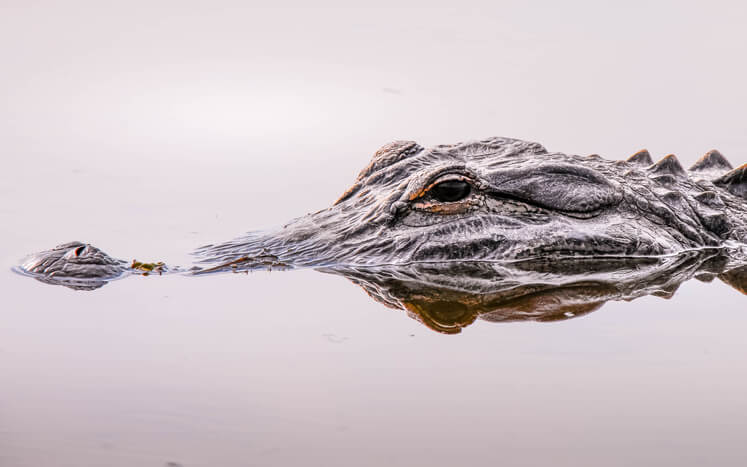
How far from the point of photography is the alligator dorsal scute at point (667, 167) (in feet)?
19.3

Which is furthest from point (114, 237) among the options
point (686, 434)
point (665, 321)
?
point (686, 434)

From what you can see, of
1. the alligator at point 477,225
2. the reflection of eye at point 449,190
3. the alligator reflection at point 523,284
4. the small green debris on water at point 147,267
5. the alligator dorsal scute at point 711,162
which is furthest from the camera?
the alligator dorsal scute at point 711,162

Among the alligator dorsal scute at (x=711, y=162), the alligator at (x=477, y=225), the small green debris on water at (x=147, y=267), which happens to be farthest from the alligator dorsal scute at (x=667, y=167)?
the small green debris on water at (x=147, y=267)

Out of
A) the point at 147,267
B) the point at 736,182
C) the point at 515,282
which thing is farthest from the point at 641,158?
the point at 147,267

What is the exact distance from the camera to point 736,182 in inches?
258

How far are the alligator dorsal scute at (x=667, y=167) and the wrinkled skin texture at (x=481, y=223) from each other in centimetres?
33

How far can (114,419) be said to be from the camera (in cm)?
238

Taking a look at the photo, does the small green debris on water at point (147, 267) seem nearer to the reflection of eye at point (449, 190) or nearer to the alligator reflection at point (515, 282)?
the alligator reflection at point (515, 282)

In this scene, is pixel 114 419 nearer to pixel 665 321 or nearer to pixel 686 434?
pixel 686 434

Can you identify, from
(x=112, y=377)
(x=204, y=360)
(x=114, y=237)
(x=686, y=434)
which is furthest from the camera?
(x=114, y=237)

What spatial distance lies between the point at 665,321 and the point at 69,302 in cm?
303

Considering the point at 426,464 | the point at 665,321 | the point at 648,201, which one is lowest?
the point at 426,464

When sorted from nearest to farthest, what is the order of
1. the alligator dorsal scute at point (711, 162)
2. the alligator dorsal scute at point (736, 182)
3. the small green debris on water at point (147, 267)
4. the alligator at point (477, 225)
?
the small green debris on water at point (147, 267), the alligator at point (477, 225), the alligator dorsal scute at point (736, 182), the alligator dorsal scute at point (711, 162)

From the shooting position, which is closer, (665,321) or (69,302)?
(665,321)
